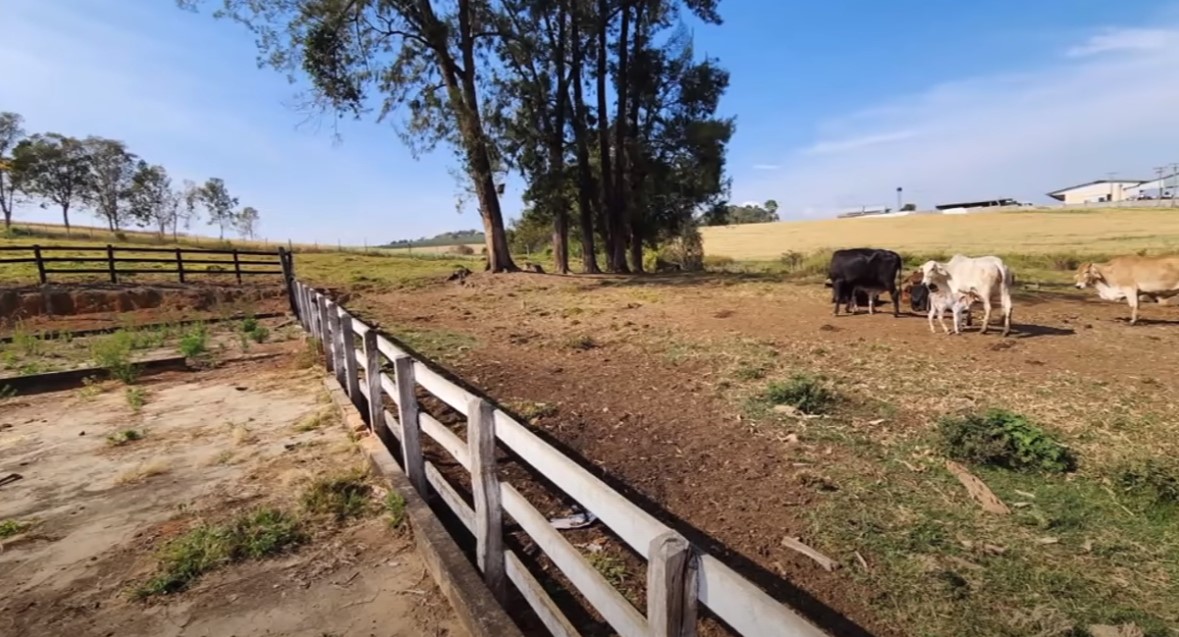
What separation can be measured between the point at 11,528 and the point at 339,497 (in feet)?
6.62

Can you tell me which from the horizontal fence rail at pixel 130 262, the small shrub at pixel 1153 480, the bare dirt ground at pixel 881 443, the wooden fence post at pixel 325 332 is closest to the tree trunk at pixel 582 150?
the horizontal fence rail at pixel 130 262

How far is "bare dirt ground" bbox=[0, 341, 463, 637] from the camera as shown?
2.98 m

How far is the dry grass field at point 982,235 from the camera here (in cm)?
3369

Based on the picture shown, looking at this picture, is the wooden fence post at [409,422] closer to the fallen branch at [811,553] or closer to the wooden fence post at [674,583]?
the fallen branch at [811,553]

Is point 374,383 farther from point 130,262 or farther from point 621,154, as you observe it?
point 130,262

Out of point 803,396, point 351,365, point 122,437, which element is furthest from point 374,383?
point 803,396

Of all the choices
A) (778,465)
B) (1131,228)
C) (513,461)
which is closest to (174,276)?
(513,461)

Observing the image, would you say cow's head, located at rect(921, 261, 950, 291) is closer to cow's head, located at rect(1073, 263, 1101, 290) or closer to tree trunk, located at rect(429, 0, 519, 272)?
cow's head, located at rect(1073, 263, 1101, 290)

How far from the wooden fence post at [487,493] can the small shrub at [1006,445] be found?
355 cm

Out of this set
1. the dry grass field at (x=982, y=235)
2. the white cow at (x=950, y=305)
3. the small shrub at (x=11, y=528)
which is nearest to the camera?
the small shrub at (x=11, y=528)

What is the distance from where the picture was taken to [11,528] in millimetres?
3869

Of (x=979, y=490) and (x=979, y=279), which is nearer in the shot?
(x=979, y=490)

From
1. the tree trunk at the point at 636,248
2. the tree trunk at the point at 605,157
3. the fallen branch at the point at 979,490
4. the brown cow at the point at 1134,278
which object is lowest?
the fallen branch at the point at 979,490

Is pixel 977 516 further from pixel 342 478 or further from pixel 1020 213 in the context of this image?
pixel 1020 213
